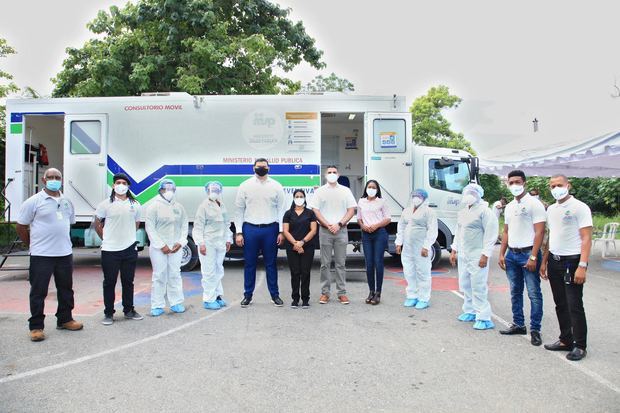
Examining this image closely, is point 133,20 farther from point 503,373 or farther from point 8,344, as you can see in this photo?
point 503,373

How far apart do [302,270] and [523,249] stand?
9.50ft

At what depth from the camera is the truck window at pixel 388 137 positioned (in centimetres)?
971

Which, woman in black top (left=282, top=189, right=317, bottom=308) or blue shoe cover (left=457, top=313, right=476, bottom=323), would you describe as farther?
woman in black top (left=282, top=189, right=317, bottom=308)

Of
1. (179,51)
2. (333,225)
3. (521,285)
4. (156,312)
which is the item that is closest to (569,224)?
(521,285)

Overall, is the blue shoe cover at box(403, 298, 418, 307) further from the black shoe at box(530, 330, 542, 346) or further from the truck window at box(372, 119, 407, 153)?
the truck window at box(372, 119, 407, 153)

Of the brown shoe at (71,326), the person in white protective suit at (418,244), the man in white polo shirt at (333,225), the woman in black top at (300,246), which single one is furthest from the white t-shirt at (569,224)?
the brown shoe at (71,326)

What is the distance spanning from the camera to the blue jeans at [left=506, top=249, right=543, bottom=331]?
5.16 metres

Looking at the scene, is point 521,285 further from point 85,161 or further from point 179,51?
point 179,51

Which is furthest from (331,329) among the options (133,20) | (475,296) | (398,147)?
(133,20)

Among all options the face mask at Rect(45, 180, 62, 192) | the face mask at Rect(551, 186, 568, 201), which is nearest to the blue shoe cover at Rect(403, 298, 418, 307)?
the face mask at Rect(551, 186, 568, 201)

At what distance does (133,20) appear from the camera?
1560 cm

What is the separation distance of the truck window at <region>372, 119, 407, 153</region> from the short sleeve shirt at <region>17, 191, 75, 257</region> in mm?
6062

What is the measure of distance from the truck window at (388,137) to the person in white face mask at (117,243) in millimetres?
5258

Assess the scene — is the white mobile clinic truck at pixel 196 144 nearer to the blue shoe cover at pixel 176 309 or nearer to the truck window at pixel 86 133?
the truck window at pixel 86 133
